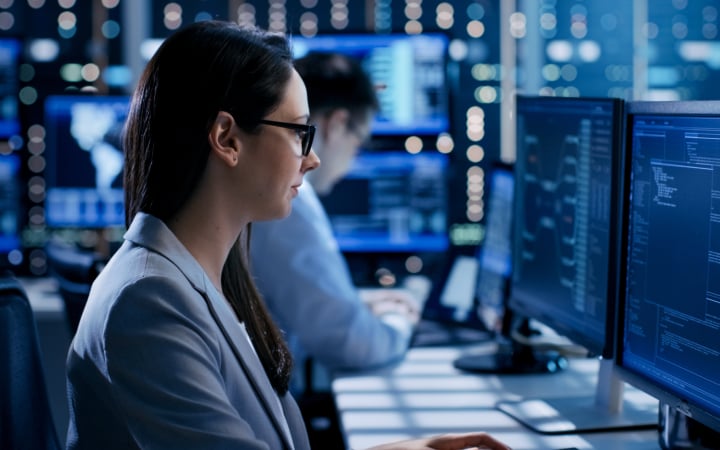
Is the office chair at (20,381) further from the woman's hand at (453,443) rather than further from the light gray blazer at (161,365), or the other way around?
the woman's hand at (453,443)

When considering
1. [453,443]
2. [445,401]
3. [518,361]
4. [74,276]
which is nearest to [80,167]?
[74,276]

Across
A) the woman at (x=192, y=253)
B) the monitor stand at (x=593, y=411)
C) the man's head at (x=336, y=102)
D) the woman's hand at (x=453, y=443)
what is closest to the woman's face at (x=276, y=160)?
the woman at (x=192, y=253)

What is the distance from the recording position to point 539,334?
7.88 feet

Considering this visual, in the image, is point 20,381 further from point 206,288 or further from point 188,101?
point 188,101

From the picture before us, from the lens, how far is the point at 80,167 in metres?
3.61

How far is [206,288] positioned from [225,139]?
201mm

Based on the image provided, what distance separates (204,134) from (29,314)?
398 mm

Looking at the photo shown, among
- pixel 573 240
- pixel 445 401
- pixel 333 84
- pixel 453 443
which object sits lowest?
pixel 445 401

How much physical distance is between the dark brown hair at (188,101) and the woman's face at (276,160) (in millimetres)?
18

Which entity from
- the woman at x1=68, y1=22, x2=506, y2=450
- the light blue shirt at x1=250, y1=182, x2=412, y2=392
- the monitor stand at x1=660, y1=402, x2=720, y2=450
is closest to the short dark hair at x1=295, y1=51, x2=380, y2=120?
the light blue shirt at x1=250, y1=182, x2=412, y2=392

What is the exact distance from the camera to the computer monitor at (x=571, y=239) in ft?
5.79

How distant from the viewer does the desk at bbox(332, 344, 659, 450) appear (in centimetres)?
176

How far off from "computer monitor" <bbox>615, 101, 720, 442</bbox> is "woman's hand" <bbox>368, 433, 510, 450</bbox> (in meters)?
0.26

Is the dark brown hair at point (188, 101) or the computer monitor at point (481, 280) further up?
the dark brown hair at point (188, 101)
